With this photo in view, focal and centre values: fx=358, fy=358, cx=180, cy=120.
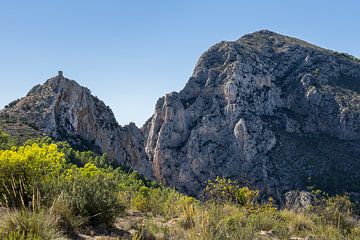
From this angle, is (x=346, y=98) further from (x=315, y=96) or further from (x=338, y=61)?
(x=338, y=61)

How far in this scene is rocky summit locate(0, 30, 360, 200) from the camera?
306 feet

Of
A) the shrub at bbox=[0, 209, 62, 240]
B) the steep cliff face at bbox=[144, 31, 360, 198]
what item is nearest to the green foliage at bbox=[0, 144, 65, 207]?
the shrub at bbox=[0, 209, 62, 240]

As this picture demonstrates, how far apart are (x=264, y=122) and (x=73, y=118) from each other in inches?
2506

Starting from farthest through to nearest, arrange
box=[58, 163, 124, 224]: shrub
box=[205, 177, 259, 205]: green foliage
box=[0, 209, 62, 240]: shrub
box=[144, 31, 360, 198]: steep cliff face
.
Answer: box=[144, 31, 360, 198]: steep cliff face → box=[205, 177, 259, 205]: green foliage → box=[58, 163, 124, 224]: shrub → box=[0, 209, 62, 240]: shrub

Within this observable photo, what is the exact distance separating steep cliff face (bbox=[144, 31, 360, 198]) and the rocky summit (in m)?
0.29

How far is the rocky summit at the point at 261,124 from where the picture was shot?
93.4 metres

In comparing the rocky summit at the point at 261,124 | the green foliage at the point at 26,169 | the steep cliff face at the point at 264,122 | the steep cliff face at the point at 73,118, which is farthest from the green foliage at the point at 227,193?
the steep cliff face at the point at 264,122

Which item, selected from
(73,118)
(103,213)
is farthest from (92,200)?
(73,118)

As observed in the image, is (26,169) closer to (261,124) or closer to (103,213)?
(103,213)

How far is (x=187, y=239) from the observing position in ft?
21.8

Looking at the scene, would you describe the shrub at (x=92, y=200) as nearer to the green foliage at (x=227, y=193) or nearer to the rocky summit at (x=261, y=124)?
the green foliage at (x=227, y=193)

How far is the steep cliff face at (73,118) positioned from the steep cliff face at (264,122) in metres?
36.6

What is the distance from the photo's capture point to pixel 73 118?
5816cm

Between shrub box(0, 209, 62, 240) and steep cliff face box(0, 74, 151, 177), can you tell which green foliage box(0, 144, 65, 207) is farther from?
steep cliff face box(0, 74, 151, 177)
